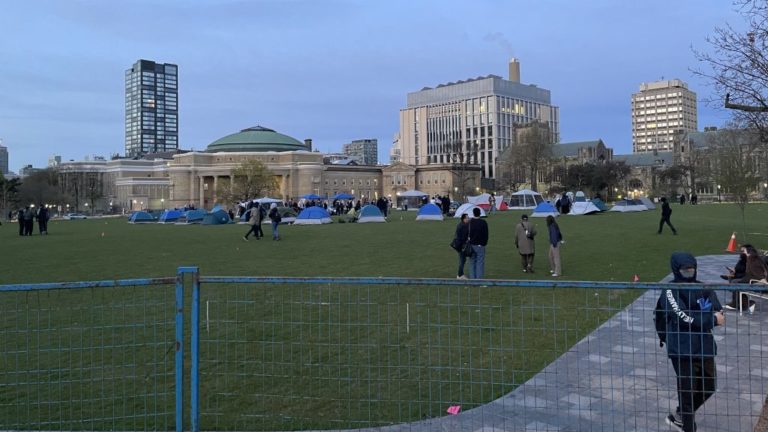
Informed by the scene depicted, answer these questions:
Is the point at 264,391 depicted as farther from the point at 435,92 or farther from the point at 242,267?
the point at 435,92

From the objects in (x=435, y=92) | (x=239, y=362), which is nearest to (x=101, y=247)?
(x=239, y=362)

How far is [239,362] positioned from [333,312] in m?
2.61

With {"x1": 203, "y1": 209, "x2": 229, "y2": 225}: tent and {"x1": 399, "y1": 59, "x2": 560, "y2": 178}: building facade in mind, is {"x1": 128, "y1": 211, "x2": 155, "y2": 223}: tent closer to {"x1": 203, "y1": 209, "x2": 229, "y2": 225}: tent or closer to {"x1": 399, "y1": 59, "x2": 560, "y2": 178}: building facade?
{"x1": 203, "y1": 209, "x2": 229, "y2": 225}: tent

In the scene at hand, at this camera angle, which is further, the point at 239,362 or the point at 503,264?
the point at 503,264

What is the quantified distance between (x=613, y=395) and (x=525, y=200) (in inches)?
2205

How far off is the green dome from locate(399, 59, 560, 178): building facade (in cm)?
4658

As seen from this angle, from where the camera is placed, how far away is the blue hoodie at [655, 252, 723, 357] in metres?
4.85

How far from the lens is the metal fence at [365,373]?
518 centimetres

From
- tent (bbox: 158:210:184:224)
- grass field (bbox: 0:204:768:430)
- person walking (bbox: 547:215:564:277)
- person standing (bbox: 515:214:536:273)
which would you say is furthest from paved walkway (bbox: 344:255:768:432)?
tent (bbox: 158:210:184:224)

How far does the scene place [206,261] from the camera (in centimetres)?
1838

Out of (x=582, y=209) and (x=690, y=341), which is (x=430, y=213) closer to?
(x=582, y=209)

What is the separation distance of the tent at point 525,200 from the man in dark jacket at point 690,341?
55275 millimetres

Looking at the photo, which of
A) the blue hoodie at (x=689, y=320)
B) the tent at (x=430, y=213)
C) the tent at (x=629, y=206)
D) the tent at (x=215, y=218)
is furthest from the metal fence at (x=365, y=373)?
the tent at (x=629, y=206)

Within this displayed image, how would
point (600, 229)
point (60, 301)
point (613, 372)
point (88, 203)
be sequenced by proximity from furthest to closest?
point (88, 203) → point (600, 229) → point (60, 301) → point (613, 372)
